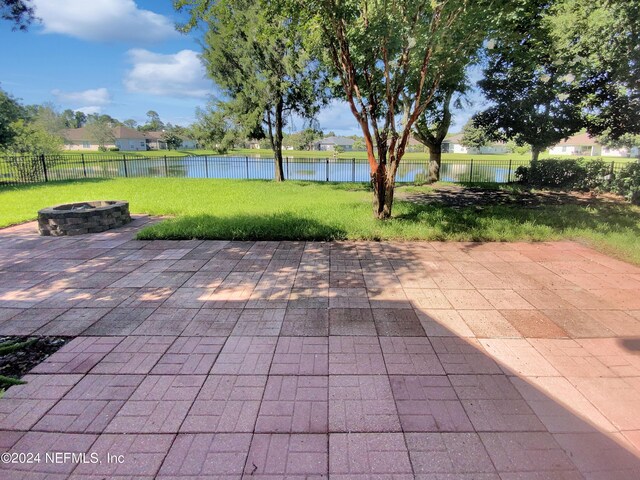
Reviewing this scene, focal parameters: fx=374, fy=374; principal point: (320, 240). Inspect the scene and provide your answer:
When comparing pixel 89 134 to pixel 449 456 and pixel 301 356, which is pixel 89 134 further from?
pixel 449 456

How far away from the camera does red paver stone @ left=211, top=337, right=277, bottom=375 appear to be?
2.82 m

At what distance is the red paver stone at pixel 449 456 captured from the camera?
1.91 m

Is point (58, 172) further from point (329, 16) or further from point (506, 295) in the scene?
point (506, 295)

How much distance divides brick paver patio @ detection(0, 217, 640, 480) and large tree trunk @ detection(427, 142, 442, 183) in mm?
12876

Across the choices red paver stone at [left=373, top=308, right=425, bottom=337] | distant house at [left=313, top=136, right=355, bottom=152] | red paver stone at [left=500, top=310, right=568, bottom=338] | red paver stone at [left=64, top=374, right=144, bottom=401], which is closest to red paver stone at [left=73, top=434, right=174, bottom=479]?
red paver stone at [left=64, top=374, right=144, bottom=401]

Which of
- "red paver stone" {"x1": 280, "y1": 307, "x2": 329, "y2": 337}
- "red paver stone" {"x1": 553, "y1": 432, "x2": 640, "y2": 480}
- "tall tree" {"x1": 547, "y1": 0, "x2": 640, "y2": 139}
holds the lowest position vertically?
"red paver stone" {"x1": 553, "y1": 432, "x2": 640, "y2": 480}

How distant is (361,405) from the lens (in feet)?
7.95

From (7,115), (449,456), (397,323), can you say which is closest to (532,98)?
(397,323)

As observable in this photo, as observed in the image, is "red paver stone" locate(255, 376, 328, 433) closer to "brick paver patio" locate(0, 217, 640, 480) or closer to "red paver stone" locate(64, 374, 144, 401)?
"brick paver patio" locate(0, 217, 640, 480)

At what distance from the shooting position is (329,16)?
6.68 metres

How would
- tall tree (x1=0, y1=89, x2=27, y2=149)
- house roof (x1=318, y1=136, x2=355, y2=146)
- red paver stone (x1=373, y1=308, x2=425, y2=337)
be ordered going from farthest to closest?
house roof (x1=318, y1=136, x2=355, y2=146) < tall tree (x1=0, y1=89, x2=27, y2=149) < red paver stone (x1=373, y1=308, x2=425, y2=337)

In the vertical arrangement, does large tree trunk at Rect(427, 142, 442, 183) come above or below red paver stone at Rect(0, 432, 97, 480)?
above

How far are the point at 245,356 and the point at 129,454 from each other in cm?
109

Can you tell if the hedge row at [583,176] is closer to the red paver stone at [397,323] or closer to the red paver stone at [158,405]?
the red paver stone at [397,323]
